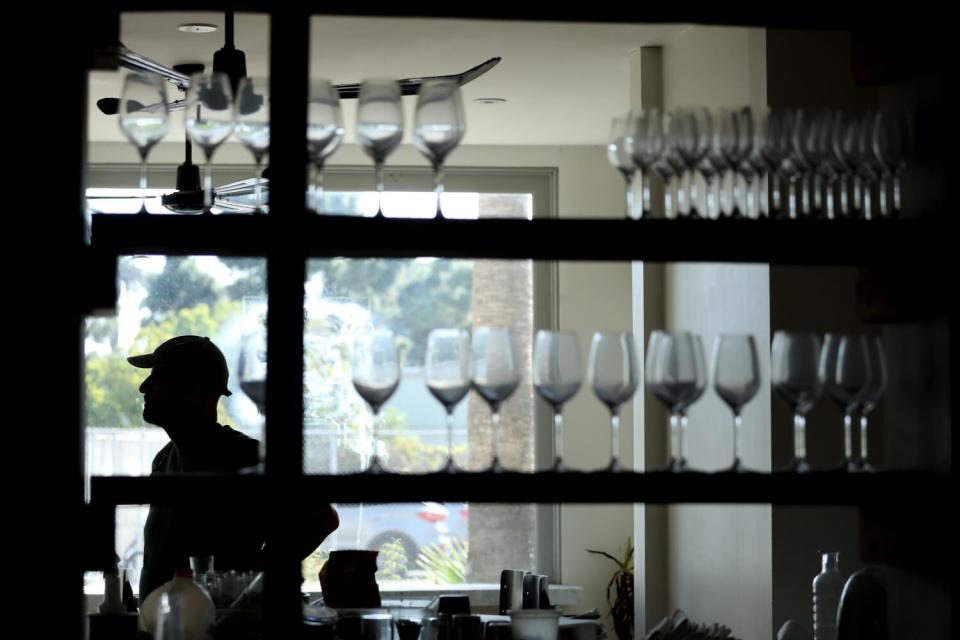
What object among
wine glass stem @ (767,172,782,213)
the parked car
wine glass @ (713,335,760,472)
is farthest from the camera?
the parked car

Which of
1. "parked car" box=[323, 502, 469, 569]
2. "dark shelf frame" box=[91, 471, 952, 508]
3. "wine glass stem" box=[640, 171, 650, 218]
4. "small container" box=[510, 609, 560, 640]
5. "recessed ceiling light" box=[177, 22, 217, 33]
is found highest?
"recessed ceiling light" box=[177, 22, 217, 33]

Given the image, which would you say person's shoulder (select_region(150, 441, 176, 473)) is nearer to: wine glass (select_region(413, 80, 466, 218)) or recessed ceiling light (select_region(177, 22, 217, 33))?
recessed ceiling light (select_region(177, 22, 217, 33))

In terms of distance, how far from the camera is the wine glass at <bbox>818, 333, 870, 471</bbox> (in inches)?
81.5

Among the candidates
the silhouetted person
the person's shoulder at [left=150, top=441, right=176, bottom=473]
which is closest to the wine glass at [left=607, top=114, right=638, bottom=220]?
the silhouetted person

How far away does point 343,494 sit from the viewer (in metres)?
1.95

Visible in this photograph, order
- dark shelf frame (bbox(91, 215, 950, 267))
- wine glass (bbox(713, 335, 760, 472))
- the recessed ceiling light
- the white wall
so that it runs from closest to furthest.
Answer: dark shelf frame (bbox(91, 215, 950, 267)), wine glass (bbox(713, 335, 760, 472)), the white wall, the recessed ceiling light

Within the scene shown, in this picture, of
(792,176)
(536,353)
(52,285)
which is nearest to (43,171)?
(52,285)

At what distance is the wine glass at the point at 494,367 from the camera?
78.7 inches

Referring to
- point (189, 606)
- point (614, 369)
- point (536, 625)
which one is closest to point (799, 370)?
point (614, 369)

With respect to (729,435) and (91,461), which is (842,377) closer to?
(729,435)

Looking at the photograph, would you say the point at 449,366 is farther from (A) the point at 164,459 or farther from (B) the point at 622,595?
(B) the point at 622,595

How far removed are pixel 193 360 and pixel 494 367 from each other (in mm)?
2042

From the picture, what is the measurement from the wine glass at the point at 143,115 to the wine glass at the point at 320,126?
252 mm

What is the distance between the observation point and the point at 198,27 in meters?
4.51
